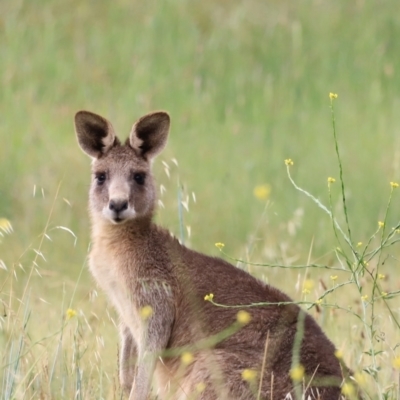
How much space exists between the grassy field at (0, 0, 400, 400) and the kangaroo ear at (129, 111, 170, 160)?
237 cm

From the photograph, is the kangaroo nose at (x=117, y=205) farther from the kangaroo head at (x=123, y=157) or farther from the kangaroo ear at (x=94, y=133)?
the kangaroo ear at (x=94, y=133)

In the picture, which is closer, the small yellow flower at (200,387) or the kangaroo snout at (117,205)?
the small yellow flower at (200,387)

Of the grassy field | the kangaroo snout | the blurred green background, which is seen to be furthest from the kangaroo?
the blurred green background

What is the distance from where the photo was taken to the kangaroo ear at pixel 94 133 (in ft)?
22.0

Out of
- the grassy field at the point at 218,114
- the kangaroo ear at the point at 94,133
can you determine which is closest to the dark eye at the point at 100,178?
the kangaroo ear at the point at 94,133

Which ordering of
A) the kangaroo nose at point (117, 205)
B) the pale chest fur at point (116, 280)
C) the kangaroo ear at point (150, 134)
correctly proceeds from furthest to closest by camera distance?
1. the kangaroo ear at point (150, 134)
2. the kangaroo nose at point (117, 205)
3. the pale chest fur at point (116, 280)

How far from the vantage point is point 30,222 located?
11945 mm

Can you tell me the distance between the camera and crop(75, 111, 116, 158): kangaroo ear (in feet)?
22.0

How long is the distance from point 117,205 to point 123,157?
0.45m

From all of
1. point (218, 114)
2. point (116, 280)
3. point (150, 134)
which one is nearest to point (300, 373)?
point (116, 280)

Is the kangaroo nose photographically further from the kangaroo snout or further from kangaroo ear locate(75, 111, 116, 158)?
kangaroo ear locate(75, 111, 116, 158)

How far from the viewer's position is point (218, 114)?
14500 millimetres

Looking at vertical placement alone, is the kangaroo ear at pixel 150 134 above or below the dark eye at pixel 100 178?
above

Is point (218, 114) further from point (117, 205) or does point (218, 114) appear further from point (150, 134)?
point (117, 205)
